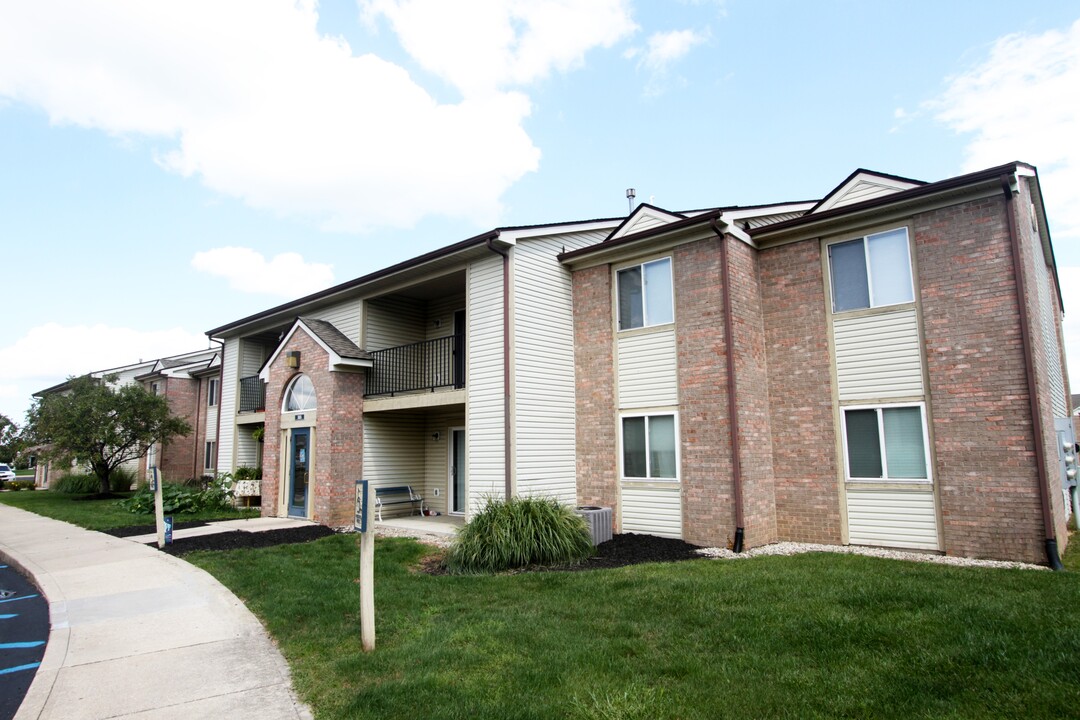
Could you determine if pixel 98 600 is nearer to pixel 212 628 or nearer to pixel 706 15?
pixel 212 628

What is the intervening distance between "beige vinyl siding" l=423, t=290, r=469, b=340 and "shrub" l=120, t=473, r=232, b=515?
8.01 metres

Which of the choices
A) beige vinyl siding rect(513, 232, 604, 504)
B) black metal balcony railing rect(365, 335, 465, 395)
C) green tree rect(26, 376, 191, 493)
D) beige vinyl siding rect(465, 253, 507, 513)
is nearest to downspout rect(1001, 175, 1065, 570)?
beige vinyl siding rect(513, 232, 604, 504)

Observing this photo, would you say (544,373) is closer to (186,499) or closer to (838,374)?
(838,374)

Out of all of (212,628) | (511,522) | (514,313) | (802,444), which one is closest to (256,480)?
(514,313)

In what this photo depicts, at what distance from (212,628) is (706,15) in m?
12.6

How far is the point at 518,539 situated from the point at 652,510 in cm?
343

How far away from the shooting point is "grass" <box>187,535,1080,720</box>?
4.31 meters

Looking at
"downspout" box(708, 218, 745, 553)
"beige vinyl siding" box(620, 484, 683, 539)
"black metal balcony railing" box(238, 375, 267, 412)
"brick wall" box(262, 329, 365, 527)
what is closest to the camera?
"downspout" box(708, 218, 745, 553)

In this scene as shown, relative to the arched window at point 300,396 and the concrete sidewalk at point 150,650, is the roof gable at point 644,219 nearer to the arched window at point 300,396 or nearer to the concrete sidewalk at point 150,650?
the arched window at point 300,396

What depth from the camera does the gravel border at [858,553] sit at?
29.2 ft

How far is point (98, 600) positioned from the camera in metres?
7.95

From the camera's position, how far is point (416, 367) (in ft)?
53.8

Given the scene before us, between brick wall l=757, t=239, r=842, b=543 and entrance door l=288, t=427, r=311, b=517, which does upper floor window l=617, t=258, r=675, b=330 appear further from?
entrance door l=288, t=427, r=311, b=517

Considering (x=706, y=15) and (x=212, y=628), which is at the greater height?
(x=706, y=15)
